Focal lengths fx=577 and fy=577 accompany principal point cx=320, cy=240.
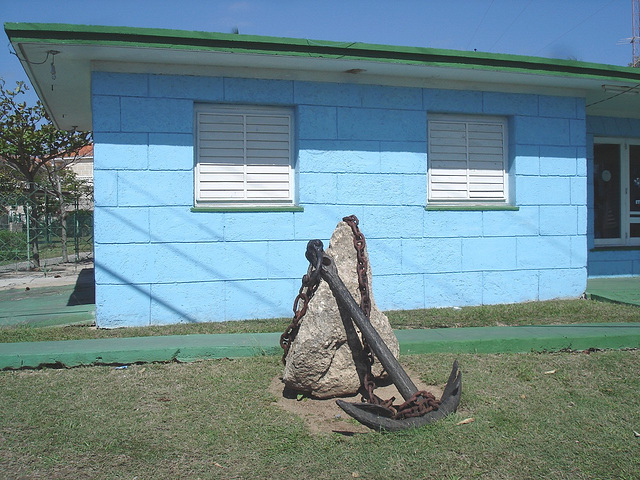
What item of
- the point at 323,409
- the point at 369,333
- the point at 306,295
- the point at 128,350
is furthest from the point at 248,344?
the point at 369,333

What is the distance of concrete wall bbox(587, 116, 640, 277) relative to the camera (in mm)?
10398

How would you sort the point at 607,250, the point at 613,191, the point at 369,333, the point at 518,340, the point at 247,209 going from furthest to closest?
the point at 613,191 → the point at 607,250 → the point at 247,209 → the point at 518,340 → the point at 369,333

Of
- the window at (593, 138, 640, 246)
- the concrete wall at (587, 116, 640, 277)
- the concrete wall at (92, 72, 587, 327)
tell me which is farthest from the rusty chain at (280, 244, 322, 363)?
the window at (593, 138, 640, 246)

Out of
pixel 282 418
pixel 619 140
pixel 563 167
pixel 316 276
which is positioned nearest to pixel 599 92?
pixel 563 167

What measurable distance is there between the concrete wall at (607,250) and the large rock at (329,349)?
23.6ft

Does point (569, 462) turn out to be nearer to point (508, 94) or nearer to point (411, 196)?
point (411, 196)

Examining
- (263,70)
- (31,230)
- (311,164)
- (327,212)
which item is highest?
(263,70)

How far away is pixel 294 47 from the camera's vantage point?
22.7 feet

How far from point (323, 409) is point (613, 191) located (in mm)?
8791

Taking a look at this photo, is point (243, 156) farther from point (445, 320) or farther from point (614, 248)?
point (614, 248)

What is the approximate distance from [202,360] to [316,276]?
6.08ft

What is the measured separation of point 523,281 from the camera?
28.0 ft

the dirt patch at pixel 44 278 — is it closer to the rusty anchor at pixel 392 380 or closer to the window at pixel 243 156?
the window at pixel 243 156

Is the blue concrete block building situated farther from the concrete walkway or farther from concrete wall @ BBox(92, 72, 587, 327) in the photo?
the concrete walkway
